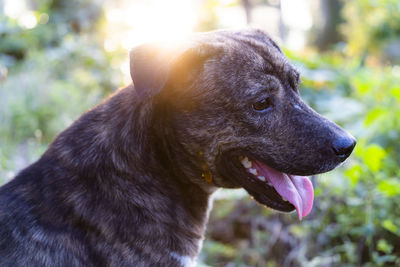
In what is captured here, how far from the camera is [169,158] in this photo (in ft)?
8.55

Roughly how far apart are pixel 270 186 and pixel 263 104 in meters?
0.53

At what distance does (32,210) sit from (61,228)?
0.64 ft

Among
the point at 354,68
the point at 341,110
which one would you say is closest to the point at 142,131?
the point at 341,110

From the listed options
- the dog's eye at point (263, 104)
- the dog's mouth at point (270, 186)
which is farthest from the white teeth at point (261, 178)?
the dog's eye at point (263, 104)

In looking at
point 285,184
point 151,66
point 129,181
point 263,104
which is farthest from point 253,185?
point 151,66

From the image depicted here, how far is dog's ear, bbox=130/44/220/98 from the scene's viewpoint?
90.1 inches

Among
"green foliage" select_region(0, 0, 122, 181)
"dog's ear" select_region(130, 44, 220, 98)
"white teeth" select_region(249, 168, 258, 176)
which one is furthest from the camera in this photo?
"green foliage" select_region(0, 0, 122, 181)

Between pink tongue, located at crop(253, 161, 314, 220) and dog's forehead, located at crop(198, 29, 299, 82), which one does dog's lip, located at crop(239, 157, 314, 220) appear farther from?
dog's forehead, located at crop(198, 29, 299, 82)

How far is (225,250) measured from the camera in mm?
4734

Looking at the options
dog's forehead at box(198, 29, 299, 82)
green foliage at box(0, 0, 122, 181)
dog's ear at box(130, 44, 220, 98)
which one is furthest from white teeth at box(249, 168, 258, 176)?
green foliage at box(0, 0, 122, 181)

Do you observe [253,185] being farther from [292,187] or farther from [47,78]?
[47,78]

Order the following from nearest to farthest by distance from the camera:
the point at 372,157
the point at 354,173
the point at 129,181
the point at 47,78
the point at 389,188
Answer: the point at 129,181 < the point at 389,188 < the point at 372,157 < the point at 354,173 < the point at 47,78

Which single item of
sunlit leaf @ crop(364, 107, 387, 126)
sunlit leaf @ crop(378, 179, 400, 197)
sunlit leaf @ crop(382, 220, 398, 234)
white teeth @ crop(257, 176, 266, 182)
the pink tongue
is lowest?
sunlit leaf @ crop(382, 220, 398, 234)

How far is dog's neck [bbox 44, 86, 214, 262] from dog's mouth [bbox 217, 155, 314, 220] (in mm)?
353
